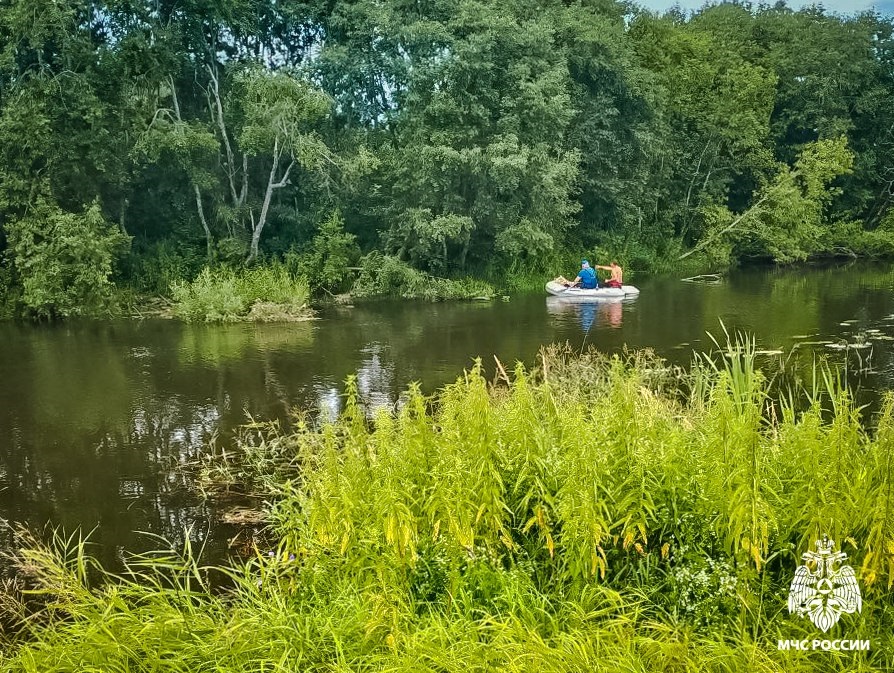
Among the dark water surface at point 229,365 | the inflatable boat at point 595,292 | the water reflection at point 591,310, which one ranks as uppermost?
the inflatable boat at point 595,292

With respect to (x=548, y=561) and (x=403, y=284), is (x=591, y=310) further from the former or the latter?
(x=548, y=561)

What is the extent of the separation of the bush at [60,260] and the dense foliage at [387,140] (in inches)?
2.8

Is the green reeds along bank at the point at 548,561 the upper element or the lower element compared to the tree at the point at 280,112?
lower

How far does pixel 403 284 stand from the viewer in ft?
73.3

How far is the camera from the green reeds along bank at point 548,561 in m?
3.41

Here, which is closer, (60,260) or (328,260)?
(60,260)

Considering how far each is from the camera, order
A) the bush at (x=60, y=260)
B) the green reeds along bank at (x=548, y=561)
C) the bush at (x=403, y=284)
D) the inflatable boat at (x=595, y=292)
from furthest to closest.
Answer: the bush at (x=403, y=284) → the inflatable boat at (x=595, y=292) → the bush at (x=60, y=260) → the green reeds along bank at (x=548, y=561)

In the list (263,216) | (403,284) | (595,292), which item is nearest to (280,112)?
(263,216)

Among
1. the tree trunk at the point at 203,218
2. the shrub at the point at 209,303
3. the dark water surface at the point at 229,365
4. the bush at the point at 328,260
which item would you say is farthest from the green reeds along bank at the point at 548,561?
the tree trunk at the point at 203,218

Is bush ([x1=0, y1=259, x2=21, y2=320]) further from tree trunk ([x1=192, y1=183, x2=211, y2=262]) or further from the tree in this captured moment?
the tree

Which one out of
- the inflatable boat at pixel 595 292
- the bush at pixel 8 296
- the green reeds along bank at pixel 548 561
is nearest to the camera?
the green reeds along bank at pixel 548 561

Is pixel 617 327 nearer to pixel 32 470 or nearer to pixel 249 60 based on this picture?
pixel 32 470

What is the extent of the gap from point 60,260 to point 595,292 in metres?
13.7

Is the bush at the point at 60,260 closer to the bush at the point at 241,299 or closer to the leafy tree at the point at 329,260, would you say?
the bush at the point at 241,299
